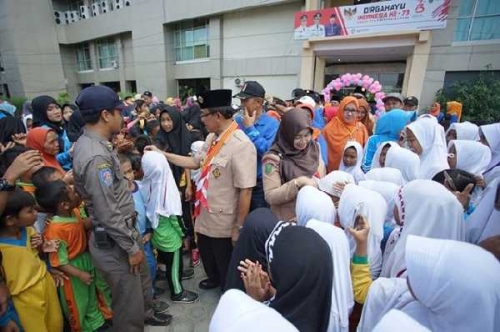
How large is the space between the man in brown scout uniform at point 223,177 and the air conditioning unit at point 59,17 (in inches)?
1135

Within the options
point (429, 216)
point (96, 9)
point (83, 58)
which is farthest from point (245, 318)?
point (83, 58)

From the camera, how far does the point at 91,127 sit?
167 cm

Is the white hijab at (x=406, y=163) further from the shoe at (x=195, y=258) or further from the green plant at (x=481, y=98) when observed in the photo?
the green plant at (x=481, y=98)

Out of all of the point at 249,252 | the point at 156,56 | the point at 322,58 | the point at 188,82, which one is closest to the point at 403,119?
the point at 249,252

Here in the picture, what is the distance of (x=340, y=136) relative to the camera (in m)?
3.42

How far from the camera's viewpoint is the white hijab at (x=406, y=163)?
2.38m

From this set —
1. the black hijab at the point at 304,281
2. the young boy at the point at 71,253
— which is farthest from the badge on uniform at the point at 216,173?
the black hijab at the point at 304,281

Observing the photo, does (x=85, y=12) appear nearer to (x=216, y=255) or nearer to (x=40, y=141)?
(x=40, y=141)

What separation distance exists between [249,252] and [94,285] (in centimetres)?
144

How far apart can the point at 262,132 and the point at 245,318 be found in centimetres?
232

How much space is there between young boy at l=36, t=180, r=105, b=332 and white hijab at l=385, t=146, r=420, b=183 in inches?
105

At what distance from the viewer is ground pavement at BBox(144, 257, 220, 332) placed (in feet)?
7.23

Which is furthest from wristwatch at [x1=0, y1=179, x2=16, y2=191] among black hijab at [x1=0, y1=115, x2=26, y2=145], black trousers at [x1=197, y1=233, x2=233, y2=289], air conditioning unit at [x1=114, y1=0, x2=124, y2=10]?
air conditioning unit at [x1=114, y1=0, x2=124, y2=10]

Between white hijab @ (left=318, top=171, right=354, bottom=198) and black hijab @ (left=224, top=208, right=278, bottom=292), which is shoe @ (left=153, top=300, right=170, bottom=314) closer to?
black hijab @ (left=224, top=208, right=278, bottom=292)
